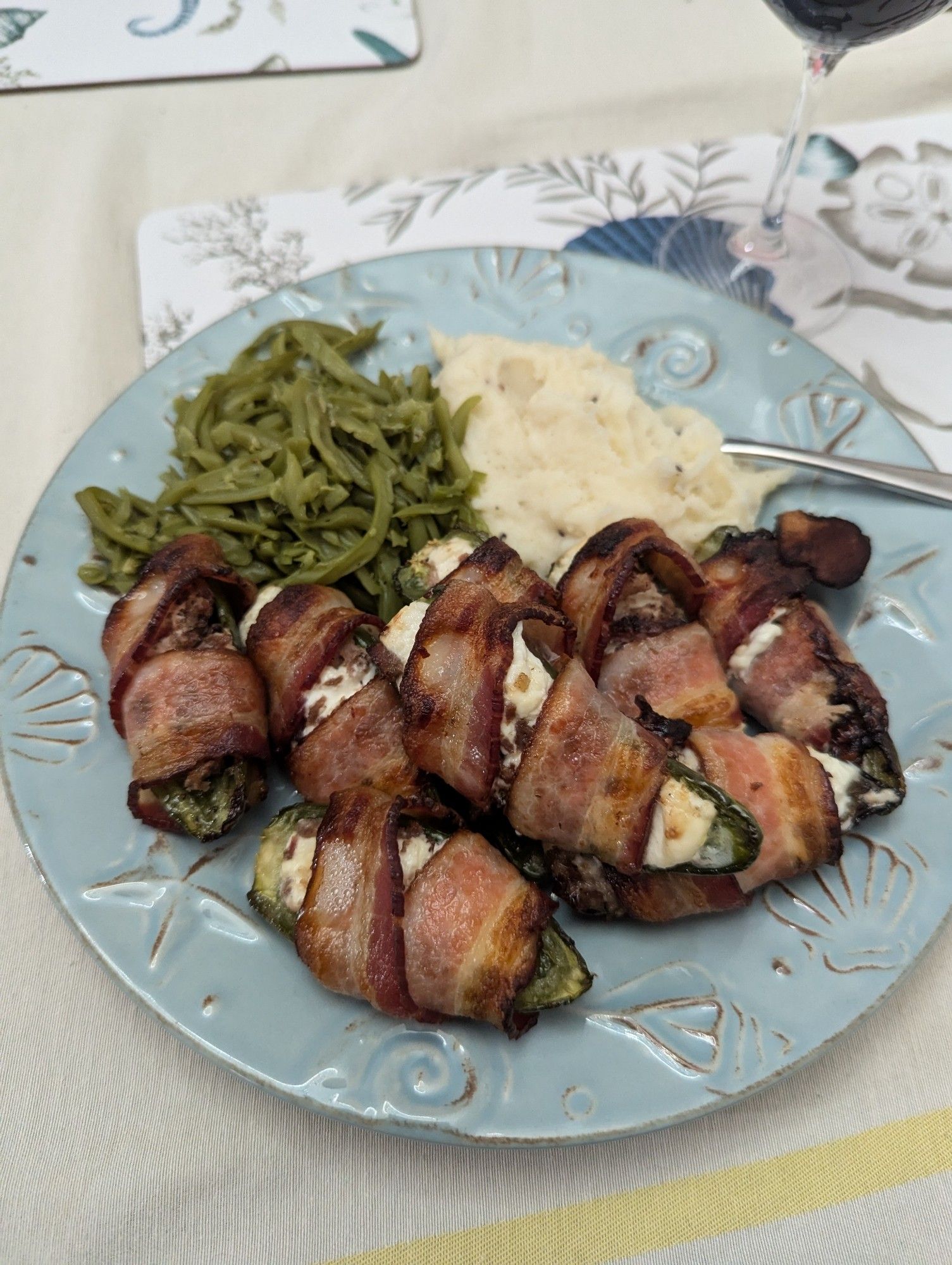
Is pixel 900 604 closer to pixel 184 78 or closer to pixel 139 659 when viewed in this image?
pixel 139 659

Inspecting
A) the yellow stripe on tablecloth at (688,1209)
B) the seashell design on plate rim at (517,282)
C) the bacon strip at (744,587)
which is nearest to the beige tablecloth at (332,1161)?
the yellow stripe on tablecloth at (688,1209)

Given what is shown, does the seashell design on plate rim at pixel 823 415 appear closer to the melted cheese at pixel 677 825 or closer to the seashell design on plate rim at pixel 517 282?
the seashell design on plate rim at pixel 517 282

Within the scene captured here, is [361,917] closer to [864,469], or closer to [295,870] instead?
[295,870]

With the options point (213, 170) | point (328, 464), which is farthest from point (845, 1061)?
point (213, 170)

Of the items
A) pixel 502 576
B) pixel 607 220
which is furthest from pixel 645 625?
pixel 607 220

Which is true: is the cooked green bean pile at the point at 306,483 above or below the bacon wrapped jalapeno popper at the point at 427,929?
above
